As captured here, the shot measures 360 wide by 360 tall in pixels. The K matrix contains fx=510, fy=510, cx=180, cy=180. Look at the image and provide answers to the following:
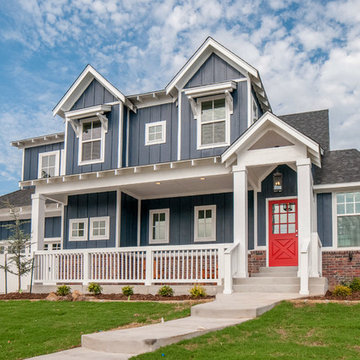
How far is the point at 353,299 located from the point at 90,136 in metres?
10.4

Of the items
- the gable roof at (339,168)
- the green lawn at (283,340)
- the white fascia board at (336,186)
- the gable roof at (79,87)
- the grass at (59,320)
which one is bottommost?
the grass at (59,320)

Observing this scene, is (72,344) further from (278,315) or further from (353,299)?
(353,299)

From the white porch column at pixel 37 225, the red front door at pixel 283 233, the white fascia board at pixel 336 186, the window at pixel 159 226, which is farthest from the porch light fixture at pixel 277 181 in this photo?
the white porch column at pixel 37 225

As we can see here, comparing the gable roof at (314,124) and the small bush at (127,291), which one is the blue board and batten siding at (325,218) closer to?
the gable roof at (314,124)

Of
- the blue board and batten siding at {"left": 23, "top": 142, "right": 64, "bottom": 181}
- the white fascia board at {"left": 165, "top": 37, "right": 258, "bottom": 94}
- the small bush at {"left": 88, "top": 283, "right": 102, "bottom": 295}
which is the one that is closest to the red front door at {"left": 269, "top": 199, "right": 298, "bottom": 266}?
the white fascia board at {"left": 165, "top": 37, "right": 258, "bottom": 94}

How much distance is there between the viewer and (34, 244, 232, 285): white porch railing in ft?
44.1

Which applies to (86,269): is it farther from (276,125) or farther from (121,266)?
(276,125)

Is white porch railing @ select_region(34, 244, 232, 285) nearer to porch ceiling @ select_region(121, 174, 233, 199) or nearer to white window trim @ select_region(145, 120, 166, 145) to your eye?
porch ceiling @ select_region(121, 174, 233, 199)

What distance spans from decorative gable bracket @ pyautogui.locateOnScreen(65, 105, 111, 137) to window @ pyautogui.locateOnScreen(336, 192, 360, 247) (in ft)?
25.8

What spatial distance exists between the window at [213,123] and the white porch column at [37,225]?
5.48m

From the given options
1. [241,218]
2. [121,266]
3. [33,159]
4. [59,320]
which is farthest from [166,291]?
[33,159]

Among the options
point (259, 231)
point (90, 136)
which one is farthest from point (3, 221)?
point (259, 231)

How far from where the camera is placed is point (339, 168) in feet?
48.4

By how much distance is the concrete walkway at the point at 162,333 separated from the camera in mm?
6910
